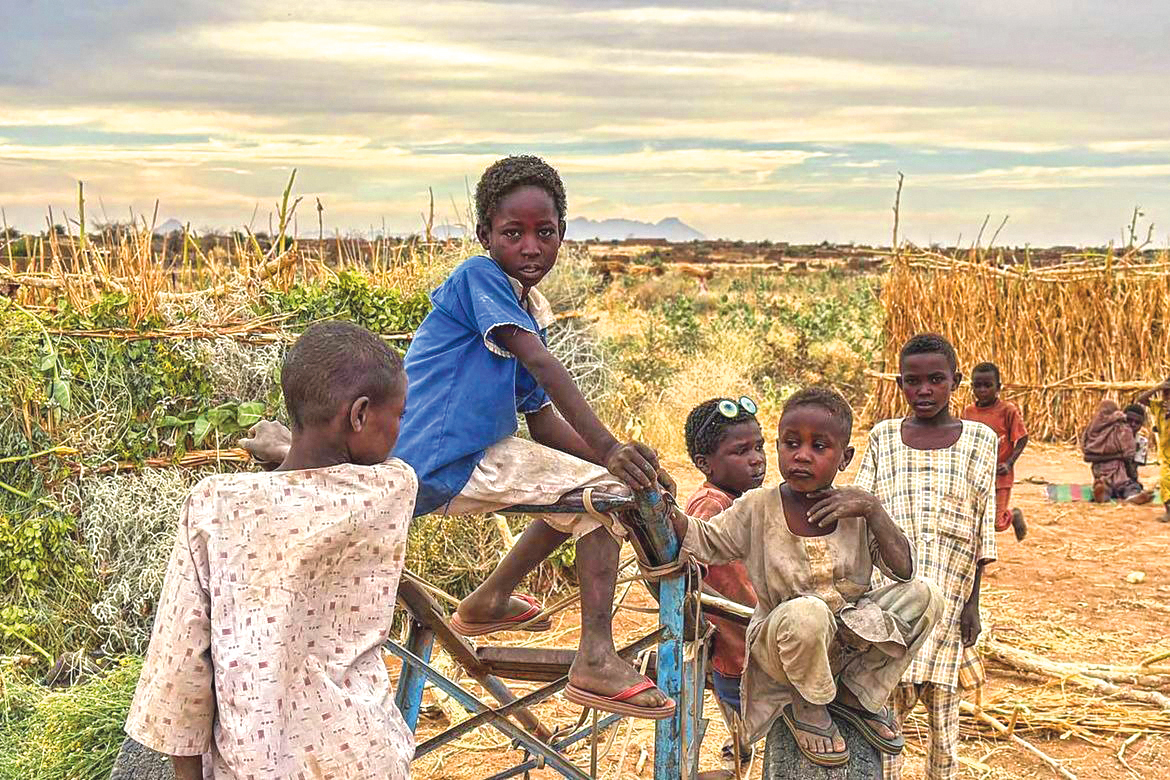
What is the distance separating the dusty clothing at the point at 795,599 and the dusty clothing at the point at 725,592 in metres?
0.62

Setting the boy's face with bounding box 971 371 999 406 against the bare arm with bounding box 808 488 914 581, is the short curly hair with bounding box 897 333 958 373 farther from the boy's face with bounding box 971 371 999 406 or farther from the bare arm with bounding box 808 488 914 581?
the boy's face with bounding box 971 371 999 406

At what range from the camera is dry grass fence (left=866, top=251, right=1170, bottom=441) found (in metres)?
13.1

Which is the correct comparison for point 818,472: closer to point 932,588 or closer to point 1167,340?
point 932,588

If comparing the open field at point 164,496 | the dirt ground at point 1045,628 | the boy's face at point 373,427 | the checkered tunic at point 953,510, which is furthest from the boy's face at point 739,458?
the boy's face at point 373,427

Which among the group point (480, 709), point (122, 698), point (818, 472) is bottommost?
point (122, 698)

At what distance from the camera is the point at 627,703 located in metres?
2.74

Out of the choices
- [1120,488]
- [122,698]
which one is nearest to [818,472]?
[122,698]

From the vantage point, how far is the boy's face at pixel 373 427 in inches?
83.7

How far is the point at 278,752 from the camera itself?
6.80 ft

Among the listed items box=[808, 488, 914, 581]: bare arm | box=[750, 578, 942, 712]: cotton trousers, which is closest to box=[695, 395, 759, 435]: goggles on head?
box=[808, 488, 914, 581]: bare arm

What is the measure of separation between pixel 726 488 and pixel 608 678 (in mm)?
1057

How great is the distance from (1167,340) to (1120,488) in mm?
3362

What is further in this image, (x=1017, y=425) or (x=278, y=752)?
(x=1017, y=425)

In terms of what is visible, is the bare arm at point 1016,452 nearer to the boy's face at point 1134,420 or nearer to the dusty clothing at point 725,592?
the dusty clothing at point 725,592
